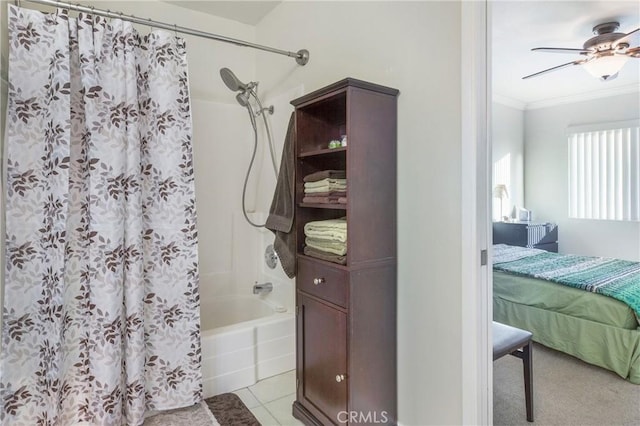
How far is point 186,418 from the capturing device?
1852 mm

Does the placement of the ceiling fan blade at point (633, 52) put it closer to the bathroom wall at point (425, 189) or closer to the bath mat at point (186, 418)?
the bathroom wall at point (425, 189)

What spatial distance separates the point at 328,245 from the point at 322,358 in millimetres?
521

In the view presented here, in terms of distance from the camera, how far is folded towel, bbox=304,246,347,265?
157cm

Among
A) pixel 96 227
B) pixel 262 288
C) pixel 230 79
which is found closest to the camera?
pixel 96 227

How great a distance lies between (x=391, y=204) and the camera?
1641 millimetres

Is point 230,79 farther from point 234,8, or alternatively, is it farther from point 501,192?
point 501,192

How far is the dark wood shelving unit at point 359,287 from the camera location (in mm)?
1509

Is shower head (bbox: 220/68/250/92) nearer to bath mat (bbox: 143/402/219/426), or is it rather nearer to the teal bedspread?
bath mat (bbox: 143/402/219/426)

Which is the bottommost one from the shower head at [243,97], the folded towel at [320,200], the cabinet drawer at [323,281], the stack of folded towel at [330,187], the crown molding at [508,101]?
the cabinet drawer at [323,281]

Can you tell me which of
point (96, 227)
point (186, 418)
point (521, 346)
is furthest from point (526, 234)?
point (96, 227)

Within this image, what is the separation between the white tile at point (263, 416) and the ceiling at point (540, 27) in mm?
2282

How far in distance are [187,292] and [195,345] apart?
28cm

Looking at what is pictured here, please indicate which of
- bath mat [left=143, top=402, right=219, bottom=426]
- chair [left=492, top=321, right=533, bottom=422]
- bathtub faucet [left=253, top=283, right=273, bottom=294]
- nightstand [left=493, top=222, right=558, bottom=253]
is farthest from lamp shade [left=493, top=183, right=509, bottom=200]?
bath mat [left=143, top=402, right=219, bottom=426]

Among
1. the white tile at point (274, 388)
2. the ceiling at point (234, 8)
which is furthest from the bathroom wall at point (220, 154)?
the white tile at point (274, 388)
